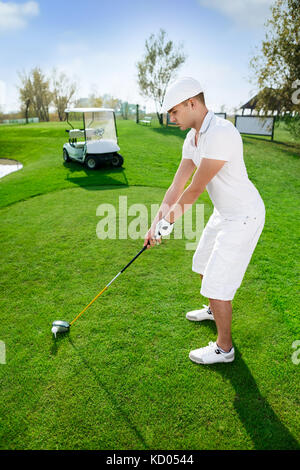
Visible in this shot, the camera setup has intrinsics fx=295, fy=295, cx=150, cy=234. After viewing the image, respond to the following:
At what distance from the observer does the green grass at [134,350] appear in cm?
229

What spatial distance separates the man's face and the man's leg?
1504mm

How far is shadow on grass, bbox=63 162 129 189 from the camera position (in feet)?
30.8

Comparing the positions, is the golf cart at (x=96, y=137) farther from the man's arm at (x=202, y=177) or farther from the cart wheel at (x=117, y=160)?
the man's arm at (x=202, y=177)

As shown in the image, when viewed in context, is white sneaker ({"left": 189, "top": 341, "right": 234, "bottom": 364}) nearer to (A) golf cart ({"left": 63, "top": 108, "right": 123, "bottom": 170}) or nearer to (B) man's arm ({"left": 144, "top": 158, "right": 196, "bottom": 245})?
(B) man's arm ({"left": 144, "top": 158, "right": 196, "bottom": 245})

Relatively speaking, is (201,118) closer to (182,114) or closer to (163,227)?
(182,114)

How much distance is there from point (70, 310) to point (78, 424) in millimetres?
1449

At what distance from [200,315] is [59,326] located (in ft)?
5.15

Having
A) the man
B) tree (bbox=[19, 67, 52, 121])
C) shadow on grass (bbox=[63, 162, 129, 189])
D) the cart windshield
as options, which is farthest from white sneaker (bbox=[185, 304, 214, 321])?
tree (bbox=[19, 67, 52, 121])

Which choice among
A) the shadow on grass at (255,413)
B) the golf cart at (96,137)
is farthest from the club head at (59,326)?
the golf cart at (96,137)

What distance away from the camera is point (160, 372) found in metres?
2.76

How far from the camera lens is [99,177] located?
1004 centimetres

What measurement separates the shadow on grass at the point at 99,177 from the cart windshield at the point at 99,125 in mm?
1195

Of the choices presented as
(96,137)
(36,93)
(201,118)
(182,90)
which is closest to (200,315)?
(201,118)
